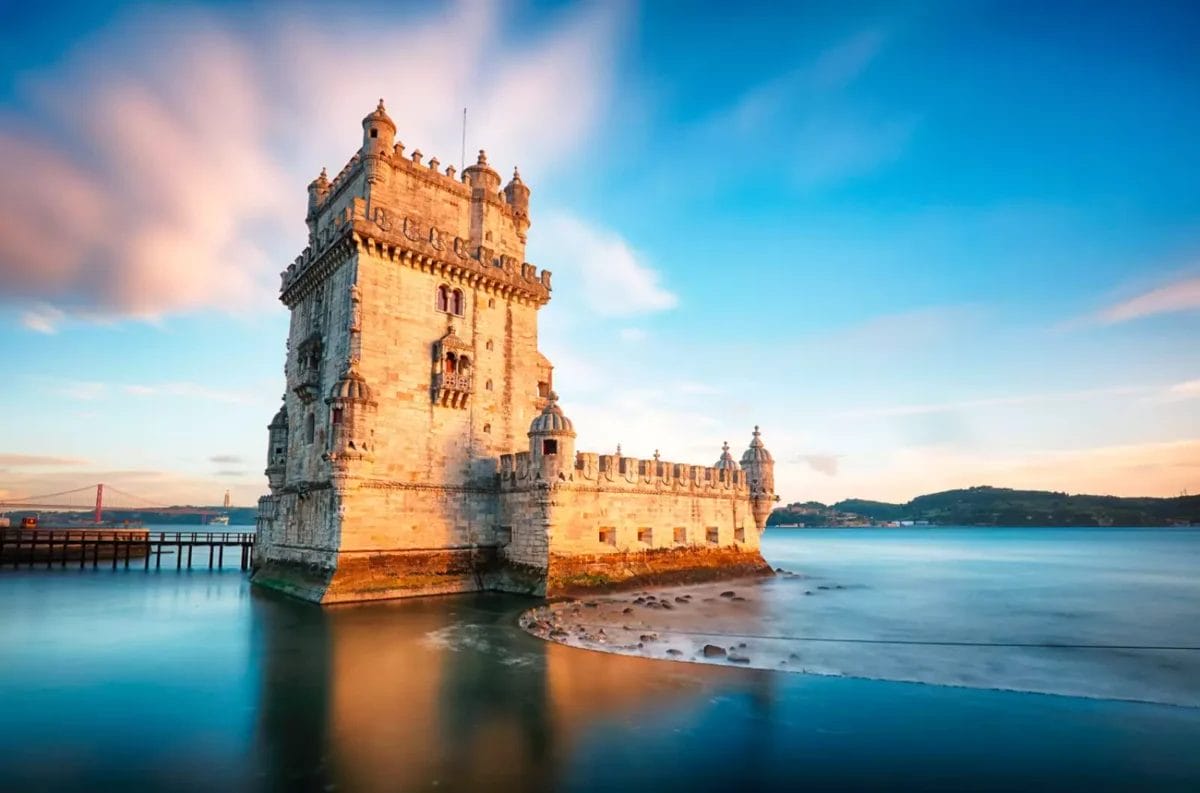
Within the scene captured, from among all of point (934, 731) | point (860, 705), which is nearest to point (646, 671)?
point (860, 705)

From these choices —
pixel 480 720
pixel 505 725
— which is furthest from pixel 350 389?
pixel 505 725

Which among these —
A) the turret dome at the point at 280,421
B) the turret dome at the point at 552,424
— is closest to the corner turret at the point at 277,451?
the turret dome at the point at 280,421

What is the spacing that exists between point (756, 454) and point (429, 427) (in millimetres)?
19997

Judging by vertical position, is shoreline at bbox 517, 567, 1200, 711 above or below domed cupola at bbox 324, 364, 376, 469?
below

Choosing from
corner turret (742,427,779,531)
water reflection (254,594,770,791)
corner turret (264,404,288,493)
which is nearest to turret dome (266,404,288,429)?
corner turret (264,404,288,493)

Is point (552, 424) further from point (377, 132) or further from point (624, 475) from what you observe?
point (377, 132)

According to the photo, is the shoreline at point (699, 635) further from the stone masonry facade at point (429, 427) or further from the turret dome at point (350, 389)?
the turret dome at point (350, 389)

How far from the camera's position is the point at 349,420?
22.9 meters

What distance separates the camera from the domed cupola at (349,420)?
22.7m

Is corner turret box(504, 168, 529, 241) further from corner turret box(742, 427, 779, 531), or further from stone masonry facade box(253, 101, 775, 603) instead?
corner turret box(742, 427, 779, 531)

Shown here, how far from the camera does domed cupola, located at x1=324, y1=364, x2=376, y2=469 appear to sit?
22.7 metres

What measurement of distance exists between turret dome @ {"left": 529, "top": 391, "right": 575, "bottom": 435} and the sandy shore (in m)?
6.50

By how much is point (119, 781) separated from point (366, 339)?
1759 cm

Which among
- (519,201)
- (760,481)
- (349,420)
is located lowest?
(760,481)
